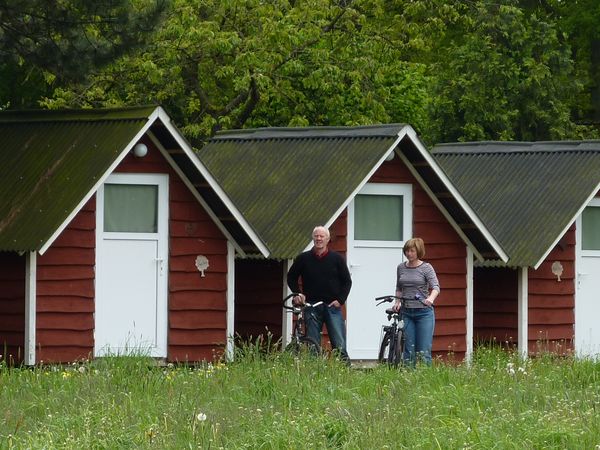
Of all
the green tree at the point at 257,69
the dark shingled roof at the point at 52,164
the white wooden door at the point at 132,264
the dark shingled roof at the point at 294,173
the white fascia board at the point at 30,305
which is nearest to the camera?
the dark shingled roof at the point at 52,164

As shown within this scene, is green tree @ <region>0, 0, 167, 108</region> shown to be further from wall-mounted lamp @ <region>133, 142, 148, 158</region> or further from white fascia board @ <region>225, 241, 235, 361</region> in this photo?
white fascia board @ <region>225, 241, 235, 361</region>

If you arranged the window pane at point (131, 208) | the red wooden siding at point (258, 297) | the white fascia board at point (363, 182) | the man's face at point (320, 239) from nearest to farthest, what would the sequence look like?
the man's face at point (320, 239), the window pane at point (131, 208), the white fascia board at point (363, 182), the red wooden siding at point (258, 297)

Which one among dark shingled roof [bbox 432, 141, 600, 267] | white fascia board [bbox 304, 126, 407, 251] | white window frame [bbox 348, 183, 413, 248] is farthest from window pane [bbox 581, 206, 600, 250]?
white fascia board [bbox 304, 126, 407, 251]

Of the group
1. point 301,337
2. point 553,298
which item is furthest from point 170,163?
point 553,298

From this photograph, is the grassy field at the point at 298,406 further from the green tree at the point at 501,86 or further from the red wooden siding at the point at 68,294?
the green tree at the point at 501,86

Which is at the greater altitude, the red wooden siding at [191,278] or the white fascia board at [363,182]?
the white fascia board at [363,182]

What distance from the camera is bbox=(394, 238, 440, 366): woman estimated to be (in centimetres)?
1947

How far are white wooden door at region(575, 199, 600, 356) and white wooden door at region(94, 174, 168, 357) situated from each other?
732cm

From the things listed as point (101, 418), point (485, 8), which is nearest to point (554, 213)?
point (101, 418)

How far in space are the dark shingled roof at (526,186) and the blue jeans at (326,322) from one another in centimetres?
→ 512

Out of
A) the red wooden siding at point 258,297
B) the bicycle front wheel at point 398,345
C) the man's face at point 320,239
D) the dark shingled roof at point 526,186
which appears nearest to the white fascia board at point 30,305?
the man's face at point 320,239

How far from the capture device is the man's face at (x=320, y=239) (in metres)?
19.8

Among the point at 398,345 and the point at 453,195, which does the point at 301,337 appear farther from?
the point at 453,195

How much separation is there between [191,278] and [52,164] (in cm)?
226
